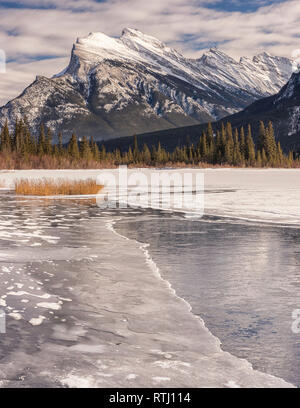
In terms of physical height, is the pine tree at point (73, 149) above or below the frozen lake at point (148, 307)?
above

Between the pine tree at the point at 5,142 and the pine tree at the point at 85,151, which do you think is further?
the pine tree at the point at 85,151

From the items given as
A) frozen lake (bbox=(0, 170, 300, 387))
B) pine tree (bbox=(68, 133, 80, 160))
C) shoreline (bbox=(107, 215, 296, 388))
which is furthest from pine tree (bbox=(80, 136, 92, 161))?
shoreline (bbox=(107, 215, 296, 388))

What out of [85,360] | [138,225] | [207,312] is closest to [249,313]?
[207,312]

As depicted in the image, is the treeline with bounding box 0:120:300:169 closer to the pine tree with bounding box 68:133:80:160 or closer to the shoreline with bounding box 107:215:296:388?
the pine tree with bounding box 68:133:80:160

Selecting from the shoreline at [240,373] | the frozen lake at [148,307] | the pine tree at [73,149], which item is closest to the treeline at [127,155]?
the pine tree at [73,149]

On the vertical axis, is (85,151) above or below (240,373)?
above

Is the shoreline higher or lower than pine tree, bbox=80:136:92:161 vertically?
lower

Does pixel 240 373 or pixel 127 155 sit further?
pixel 127 155

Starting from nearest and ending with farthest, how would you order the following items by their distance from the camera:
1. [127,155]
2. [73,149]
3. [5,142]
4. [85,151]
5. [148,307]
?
[148,307]
[5,142]
[73,149]
[85,151]
[127,155]

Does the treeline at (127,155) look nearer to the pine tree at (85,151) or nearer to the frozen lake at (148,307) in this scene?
the pine tree at (85,151)

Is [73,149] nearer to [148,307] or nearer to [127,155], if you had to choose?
[127,155]

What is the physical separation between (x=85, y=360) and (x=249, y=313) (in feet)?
10.0

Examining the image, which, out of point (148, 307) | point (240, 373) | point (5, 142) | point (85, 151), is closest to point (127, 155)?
point (85, 151)
